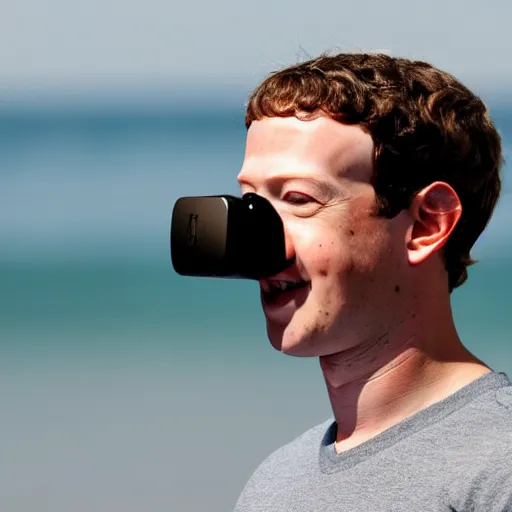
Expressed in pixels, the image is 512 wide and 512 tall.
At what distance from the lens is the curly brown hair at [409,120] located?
5.83 feet

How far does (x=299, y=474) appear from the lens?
1912mm

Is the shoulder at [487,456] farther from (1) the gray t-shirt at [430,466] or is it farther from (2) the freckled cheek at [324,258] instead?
(2) the freckled cheek at [324,258]

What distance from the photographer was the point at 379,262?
175 cm

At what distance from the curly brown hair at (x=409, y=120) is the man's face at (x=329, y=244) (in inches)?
1.1

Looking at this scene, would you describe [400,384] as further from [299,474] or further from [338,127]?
[338,127]

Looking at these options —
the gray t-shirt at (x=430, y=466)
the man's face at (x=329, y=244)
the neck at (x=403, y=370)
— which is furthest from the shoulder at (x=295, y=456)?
the man's face at (x=329, y=244)

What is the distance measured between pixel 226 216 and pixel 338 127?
23cm

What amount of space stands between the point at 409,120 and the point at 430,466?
1.68 feet

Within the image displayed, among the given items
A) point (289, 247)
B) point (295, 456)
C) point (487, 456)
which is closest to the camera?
point (487, 456)

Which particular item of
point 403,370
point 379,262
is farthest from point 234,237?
point 403,370

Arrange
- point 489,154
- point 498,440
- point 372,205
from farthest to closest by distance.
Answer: point 489,154 < point 372,205 < point 498,440

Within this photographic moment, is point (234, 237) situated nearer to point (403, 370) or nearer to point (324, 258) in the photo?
point (324, 258)

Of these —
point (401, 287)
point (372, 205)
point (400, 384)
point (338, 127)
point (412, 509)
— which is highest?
point (338, 127)

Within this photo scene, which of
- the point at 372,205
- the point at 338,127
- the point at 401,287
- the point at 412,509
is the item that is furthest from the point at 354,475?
the point at 338,127
